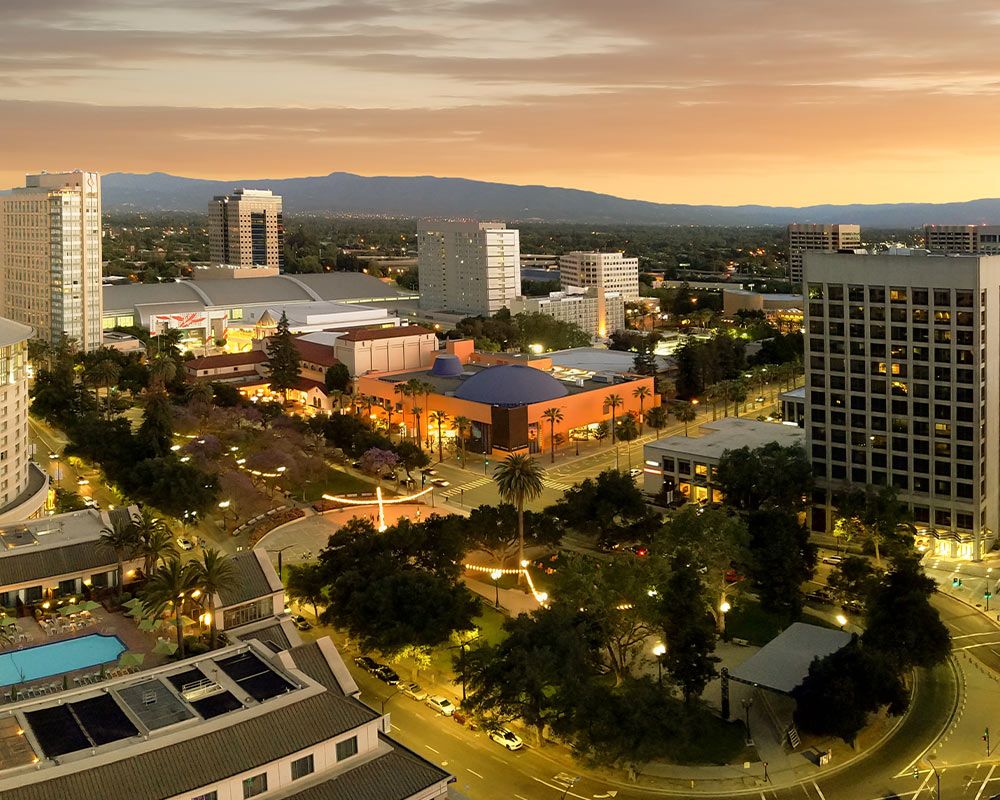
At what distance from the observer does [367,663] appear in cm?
4603

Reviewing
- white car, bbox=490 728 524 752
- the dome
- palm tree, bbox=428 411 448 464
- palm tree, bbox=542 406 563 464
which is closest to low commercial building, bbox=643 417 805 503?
palm tree, bbox=542 406 563 464

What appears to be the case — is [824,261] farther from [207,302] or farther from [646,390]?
[207,302]

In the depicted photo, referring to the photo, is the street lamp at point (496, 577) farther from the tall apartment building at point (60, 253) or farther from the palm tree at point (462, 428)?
the tall apartment building at point (60, 253)

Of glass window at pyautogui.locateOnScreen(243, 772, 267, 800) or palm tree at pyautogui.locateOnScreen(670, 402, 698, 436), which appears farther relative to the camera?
palm tree at pyautogui.locateOnScreen(670, 402, 698, 436)

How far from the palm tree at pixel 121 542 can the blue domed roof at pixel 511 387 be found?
42940 mm

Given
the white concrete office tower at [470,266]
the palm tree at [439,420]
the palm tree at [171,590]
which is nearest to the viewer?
the palm tree at [171,590]

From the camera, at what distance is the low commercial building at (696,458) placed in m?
68.1

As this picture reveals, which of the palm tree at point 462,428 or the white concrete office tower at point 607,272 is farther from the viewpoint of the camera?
the white concrete office tower at point 607,272

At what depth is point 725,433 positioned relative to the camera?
74.4 metres

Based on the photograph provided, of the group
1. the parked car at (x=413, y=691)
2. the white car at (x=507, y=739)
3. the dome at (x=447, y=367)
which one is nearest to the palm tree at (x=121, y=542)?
the parked car at (x=413, y=691)

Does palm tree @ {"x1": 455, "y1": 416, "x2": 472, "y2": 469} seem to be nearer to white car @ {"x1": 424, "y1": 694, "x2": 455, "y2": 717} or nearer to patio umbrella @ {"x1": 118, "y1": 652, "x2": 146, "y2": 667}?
white car @ {"x1": 424, "y1": 694, "x2": 455, "y2": 717}

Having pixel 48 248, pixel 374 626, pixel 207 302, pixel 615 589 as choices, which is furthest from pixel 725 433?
pixel 207 302

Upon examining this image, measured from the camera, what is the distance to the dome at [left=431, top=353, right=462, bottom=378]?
10338 cm

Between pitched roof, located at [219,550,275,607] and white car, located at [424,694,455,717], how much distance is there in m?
9.14
